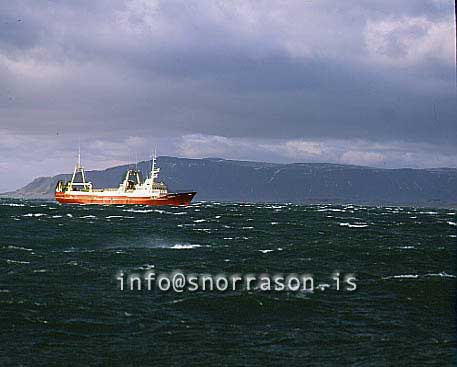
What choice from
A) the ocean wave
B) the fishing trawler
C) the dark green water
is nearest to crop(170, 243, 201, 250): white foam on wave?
the dark green water

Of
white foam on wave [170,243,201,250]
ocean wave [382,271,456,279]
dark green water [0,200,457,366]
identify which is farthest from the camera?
white foam on wave [170,243,201,250]

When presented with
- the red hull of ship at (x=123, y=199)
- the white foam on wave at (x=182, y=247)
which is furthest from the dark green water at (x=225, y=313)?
the red hull of ship at (x=123, y=199)

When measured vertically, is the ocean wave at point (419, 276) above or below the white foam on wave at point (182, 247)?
below

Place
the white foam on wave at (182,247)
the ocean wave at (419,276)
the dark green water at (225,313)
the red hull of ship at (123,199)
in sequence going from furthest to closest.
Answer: the red hull of ship at (123,199) < the white foam on wave at (182,247) < the ocean wave at (419,276) < the dark green water at (225,313)

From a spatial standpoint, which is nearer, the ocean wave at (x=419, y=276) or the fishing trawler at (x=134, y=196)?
the ocean wave at (x=419, y=276)

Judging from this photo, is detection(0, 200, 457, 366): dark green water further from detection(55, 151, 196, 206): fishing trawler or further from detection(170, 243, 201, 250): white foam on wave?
detection(55, 151, 196, 206): fishing trawler

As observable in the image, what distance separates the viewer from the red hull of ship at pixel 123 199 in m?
132

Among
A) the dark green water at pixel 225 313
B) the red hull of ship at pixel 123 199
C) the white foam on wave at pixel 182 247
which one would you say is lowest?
the dark green water at pixel 225 313

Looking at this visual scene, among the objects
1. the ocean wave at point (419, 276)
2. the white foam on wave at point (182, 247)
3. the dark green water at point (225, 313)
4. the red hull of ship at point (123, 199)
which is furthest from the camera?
the red hull of ship at point (123, 199)

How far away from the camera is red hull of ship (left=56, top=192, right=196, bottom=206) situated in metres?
132

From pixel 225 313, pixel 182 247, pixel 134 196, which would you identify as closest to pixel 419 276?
pixel 225 313

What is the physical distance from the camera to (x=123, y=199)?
135000mm

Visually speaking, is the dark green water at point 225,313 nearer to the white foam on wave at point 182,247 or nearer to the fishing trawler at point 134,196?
the white foam on wave at point 182,247

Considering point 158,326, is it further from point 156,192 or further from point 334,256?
point 156,192
